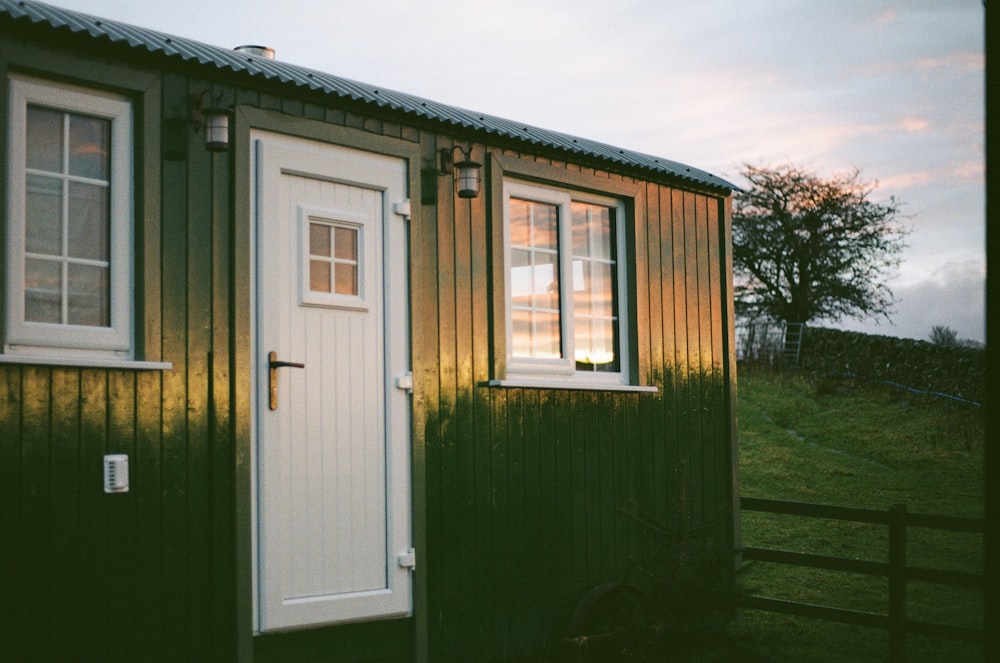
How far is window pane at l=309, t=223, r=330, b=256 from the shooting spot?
5770 millimetres

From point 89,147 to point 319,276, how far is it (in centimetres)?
136

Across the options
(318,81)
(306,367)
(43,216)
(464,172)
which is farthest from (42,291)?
(464,172)

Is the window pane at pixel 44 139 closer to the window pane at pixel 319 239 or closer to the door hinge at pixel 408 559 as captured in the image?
the window pane at pixel 319 239

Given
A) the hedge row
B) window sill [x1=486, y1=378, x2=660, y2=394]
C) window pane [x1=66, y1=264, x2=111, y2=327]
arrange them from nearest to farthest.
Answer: window pane [x1=66, y1=264, x2=111, y2=327]
window sill [x1=486, y1=378, x2=660, y2=394]
the hedge row

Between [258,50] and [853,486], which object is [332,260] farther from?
[853,486]

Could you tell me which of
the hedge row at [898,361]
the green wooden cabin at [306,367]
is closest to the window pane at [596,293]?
the green wooden cabin at [306,367]

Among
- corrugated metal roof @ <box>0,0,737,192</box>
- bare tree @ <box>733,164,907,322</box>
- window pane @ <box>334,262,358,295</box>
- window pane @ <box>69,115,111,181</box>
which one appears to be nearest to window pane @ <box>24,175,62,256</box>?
window pane @ <box>69,115,111,181</box>

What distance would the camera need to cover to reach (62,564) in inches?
182

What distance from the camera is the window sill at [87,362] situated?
4.49 m

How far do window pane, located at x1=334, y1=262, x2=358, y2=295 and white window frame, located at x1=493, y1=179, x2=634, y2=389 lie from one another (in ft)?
3.93

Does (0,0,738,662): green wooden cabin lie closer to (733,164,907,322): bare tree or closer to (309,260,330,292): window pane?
(309,260,330,292): window pane

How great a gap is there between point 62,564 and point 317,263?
2003 mm

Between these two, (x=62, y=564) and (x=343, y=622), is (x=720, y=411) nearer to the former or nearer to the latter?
(x=343, y=622)

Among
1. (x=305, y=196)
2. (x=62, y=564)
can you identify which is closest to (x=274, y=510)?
(x=62, y=564)
